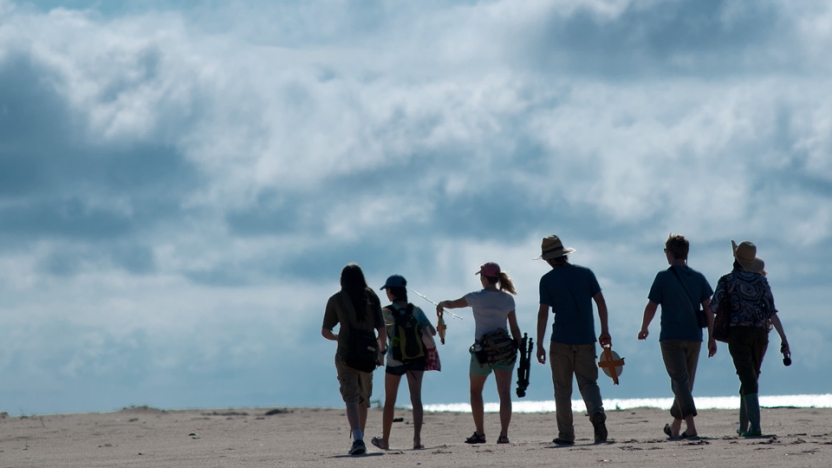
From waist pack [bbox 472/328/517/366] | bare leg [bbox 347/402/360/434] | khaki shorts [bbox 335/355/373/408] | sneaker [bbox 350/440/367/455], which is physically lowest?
sneaker [bbox 350/440/367/455]

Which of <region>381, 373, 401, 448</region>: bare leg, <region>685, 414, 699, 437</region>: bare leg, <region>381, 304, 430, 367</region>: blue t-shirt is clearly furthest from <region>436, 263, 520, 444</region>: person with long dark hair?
<region>685, 414, 699, 437</region>: bare leg

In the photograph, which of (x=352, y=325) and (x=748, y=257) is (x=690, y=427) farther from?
(x=352, y=325)

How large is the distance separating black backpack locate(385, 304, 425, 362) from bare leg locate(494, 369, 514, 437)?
0.88 m

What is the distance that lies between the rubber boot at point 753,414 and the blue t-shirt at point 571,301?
1.65 metres

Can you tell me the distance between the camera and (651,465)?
7273 mm

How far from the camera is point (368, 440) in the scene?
12828 millimetres

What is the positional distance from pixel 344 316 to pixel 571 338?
228cm

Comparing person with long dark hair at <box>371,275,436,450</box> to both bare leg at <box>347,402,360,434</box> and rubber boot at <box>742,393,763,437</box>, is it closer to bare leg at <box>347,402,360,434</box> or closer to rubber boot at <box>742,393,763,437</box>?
bare leg at <box>347,402,360,434</box>

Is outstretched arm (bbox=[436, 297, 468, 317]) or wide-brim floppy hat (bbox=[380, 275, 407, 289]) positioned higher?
wide-brim floppy hat (bbox=[380, 275, 407, 289])

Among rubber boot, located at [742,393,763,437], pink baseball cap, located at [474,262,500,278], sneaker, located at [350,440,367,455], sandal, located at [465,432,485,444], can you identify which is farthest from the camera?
sandal, located at [465,432,485,444]

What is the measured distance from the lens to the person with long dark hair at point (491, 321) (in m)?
10.2

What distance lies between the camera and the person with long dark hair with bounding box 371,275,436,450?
1012 cm

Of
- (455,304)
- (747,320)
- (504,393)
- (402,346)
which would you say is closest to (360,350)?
(402,346)

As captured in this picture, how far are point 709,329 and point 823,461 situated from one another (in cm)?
285
